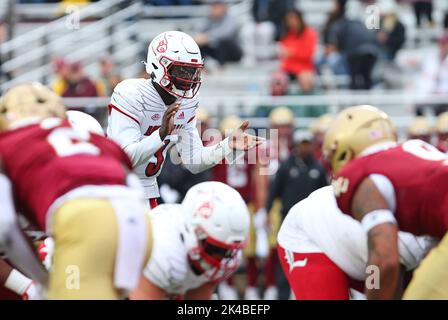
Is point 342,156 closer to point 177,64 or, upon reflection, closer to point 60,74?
point 177,64

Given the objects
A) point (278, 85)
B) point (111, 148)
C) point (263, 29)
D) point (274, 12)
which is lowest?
point (278, 85)

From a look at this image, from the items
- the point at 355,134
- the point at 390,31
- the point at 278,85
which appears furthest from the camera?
the point at 390,31

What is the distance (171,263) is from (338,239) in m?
1.20

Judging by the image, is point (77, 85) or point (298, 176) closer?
point (298, 176)

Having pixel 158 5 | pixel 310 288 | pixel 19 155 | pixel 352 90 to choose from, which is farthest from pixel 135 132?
pixel 158 5

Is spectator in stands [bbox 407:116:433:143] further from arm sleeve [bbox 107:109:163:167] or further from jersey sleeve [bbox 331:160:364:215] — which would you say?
jersey sleeve [bbox 331:160:364:215]

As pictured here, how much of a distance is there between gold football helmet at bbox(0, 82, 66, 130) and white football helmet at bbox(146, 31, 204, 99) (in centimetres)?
175

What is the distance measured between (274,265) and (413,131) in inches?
78.2

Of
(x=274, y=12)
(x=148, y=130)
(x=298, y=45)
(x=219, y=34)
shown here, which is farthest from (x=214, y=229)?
(x=274, y=12)

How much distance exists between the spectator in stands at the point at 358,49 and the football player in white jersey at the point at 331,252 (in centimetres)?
681

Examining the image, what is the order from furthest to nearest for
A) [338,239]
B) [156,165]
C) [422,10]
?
[422,10] < [156,165] < [338,239]

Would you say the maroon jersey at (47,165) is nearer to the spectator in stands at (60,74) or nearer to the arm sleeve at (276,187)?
the arm sleeve at (276,187)

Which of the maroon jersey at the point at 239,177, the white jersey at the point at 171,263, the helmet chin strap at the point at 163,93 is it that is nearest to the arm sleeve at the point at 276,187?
the maroon jersey at the point at 239,177

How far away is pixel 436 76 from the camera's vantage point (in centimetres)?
1359
